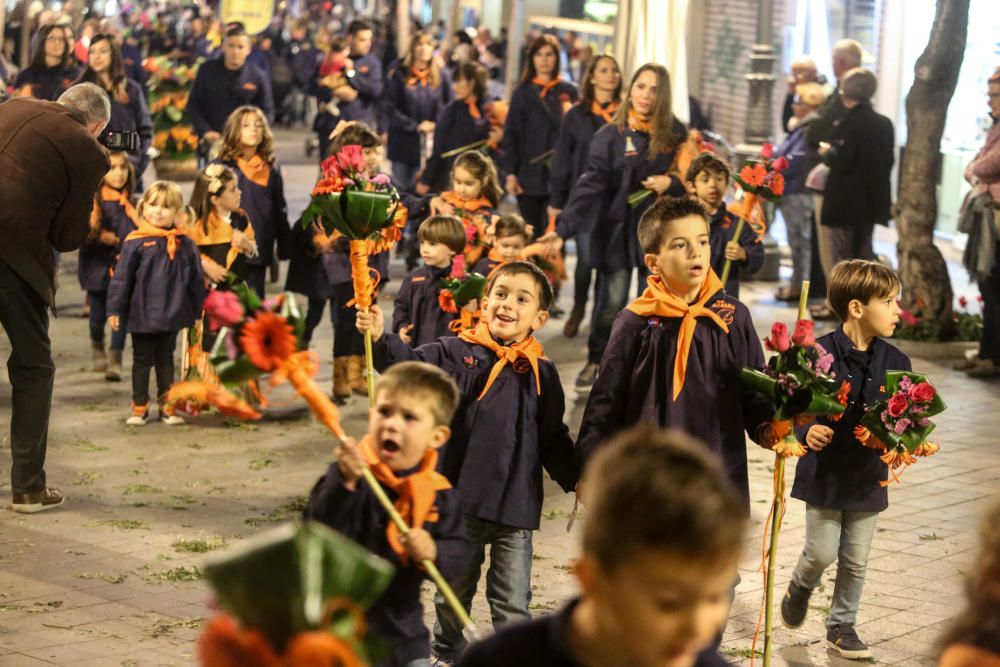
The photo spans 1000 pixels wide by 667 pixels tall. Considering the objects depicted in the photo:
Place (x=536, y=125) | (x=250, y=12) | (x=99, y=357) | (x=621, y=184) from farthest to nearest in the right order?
(x=250, y=12) → (x=536, y=125) → (x=99, y=357) → (x=621, y=184)

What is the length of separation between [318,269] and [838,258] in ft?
17.8

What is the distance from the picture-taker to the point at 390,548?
4617mm

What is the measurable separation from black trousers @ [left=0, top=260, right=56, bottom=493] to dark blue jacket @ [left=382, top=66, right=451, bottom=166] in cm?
877

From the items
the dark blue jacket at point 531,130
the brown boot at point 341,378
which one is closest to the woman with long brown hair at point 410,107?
the dark blue jacket at point 531,130

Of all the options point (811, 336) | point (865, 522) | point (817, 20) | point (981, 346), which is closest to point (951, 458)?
point (981, 346)

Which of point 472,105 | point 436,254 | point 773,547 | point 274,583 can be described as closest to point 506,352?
point 773,547

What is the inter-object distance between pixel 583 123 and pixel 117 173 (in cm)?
356

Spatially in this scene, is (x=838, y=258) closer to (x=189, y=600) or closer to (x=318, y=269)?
(x=318, y=269)

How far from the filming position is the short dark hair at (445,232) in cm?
941

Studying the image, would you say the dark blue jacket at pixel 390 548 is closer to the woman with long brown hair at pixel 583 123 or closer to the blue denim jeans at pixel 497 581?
the blue denim jeans at pixel 497 581

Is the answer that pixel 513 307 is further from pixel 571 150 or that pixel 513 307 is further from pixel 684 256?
pixel 571 150

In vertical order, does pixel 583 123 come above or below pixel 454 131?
above

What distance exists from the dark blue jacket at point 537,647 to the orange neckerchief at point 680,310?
3451 mm

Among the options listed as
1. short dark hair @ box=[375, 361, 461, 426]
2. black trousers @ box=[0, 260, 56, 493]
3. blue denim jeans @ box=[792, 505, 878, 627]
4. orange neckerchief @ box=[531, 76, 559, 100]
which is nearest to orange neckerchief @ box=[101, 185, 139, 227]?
black trousers @ box=[0, 260, 56, 493]
